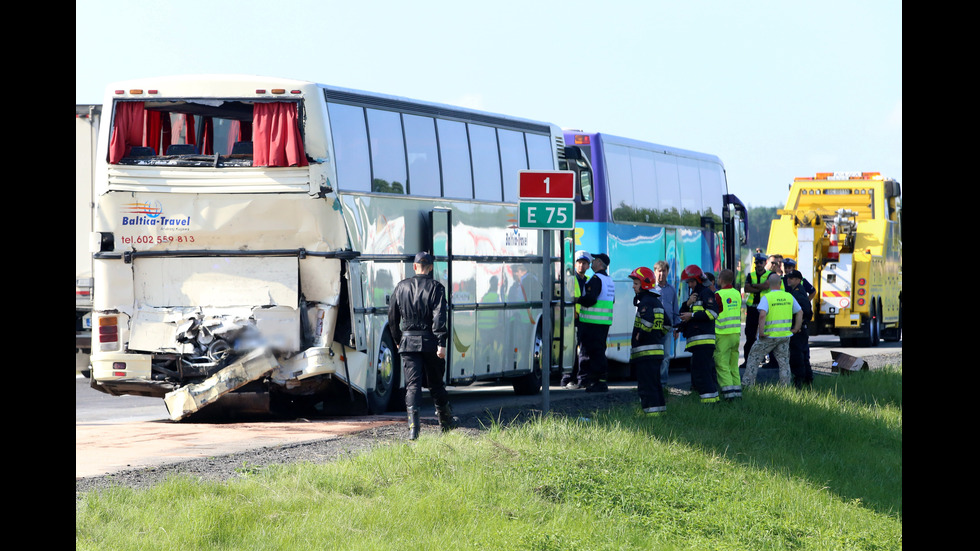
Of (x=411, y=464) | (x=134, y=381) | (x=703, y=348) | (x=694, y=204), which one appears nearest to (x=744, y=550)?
(x=411, y=464)

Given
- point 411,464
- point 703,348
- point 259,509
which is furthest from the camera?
point 703,348

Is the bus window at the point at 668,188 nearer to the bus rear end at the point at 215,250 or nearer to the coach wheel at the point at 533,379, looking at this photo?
the coach wheel at the point at 533,379

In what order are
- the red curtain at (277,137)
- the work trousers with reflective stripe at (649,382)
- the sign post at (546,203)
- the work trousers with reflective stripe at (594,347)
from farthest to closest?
the work trousers with reflective stripe at (594,347), the work trousers with reflective stripe at (649,382), the red curtain at (277,137), the sign post at (546,203)

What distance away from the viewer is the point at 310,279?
1396 centimetres

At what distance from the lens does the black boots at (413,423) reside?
12203mm

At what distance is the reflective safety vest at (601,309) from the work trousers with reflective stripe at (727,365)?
76.4 inches

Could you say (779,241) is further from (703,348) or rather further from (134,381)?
(134,381)

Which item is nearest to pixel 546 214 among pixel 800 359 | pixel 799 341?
pixel 799 341

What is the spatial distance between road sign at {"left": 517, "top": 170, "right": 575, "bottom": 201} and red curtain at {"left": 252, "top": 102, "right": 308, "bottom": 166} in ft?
7.71

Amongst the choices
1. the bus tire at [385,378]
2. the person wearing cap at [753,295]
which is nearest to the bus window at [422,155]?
the bus tire at [385,378]

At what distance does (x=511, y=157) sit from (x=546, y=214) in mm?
4724

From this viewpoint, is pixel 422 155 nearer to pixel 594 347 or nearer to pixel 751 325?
pixel 594 347

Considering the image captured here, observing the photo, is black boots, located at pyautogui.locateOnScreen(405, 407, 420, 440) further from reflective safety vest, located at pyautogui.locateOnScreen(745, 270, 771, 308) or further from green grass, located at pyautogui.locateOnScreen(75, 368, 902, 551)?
reflective safety vest, located at pyautogui.locateOnScreen(745, 270, 771, 308)

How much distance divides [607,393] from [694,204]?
7.32 metres
